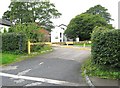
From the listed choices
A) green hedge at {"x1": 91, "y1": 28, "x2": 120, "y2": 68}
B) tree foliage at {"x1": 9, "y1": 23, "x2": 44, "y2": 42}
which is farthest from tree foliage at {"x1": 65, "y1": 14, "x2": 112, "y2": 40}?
green hedge at {"x1": 91, "y1": 28, "x2": 120, "y2": 68}

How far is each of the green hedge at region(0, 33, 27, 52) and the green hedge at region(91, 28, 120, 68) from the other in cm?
914

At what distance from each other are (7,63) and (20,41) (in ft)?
14.7

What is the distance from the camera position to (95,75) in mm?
10578

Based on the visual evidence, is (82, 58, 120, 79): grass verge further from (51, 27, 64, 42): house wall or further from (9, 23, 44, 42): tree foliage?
(51, 27, 64, 42): house wall

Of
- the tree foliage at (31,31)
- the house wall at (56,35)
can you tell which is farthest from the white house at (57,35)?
the tree foliage at (31,31)

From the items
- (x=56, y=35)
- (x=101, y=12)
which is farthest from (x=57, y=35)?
(x=101, y=12)

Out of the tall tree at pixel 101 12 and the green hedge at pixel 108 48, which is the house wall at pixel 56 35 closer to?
the tall tree at pixel 101 12

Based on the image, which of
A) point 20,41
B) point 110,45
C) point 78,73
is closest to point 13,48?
point 20,41

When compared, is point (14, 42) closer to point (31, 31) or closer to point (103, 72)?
point (31, 31)

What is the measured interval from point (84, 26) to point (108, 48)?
1702 inches

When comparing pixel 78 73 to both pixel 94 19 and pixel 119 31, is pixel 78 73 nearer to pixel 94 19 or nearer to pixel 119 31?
pixel 119 31

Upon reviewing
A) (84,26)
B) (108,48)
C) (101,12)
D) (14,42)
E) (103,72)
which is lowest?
(103,72)

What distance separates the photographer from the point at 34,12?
4297cm

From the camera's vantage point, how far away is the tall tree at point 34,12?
4244cm
